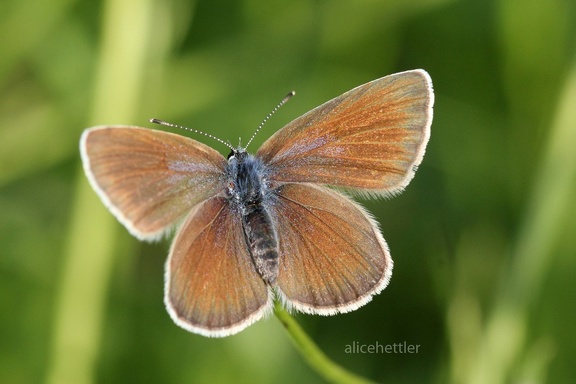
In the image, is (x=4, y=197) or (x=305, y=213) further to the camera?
(x=4, y=197)

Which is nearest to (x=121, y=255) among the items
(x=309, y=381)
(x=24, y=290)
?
(x=24, y=290)

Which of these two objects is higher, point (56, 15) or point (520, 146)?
point (56, 15)

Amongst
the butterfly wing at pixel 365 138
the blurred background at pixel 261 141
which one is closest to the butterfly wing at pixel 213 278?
the butterfly wing at pixel 365 138

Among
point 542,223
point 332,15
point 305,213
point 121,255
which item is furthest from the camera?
point 332,15

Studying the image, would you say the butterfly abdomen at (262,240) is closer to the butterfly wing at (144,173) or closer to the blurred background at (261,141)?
the butterfly wing at (144,173)

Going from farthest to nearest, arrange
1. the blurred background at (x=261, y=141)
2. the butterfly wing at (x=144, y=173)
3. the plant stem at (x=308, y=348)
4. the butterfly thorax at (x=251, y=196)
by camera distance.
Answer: the blurred background at (x=261, y=141) → the butterfly thorax at (x=251, y=196) → the butterfly wing at (x=144, y=173) → the plant stem at (x=308, y=348)

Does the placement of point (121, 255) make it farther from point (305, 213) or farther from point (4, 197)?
point (305, 213)
